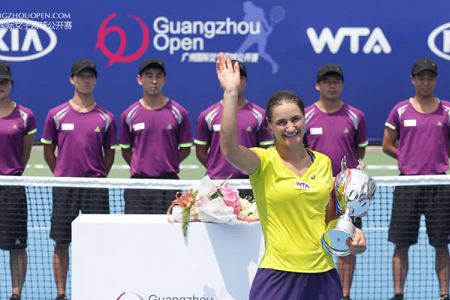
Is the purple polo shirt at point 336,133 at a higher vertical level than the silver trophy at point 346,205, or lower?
higher

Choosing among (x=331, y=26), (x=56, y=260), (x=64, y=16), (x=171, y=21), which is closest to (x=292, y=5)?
(x=331, y=26)

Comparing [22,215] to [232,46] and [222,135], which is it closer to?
[222,135]

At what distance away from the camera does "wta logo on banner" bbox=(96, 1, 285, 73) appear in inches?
559

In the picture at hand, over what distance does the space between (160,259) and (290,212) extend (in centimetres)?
172

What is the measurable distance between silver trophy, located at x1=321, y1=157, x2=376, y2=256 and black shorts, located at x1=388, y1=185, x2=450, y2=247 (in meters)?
3.11

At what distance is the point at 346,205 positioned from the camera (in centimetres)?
495

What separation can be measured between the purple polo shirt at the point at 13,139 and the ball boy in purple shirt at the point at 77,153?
0.68 ft

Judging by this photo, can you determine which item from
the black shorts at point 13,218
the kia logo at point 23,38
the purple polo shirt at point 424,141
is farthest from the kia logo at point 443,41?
the black shorts at point 13,218

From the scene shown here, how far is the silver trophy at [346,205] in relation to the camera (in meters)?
4.82

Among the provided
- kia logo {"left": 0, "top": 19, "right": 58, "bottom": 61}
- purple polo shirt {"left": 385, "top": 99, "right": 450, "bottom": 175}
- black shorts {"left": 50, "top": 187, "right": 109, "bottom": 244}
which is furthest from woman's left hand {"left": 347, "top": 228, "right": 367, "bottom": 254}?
kia logo {"left": 0, "top": 19, "right": 58, "bottom": 61}

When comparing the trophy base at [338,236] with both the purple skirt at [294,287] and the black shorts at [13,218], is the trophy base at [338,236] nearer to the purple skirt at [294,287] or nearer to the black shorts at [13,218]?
the purple skirt at [294,287]

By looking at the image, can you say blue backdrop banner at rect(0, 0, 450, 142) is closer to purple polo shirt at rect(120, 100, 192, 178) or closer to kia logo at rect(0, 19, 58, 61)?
kia logo at rect(0, 19, 58, 61)

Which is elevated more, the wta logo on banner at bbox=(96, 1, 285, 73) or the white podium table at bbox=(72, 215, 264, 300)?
the wta logo on banner at bbox=(96, 1, 285, 73)

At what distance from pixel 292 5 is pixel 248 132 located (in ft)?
21.4
